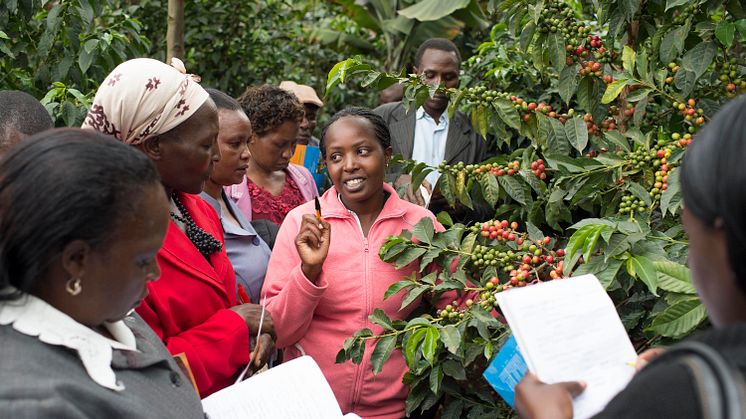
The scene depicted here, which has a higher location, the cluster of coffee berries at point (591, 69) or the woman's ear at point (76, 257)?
the woman's ear at point (76, 257)

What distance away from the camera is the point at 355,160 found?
3375 millimetres

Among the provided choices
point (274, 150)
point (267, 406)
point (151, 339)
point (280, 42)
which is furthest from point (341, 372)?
point (280, 42)

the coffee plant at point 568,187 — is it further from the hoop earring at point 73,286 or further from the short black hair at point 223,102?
the hoop earring at point 73,286

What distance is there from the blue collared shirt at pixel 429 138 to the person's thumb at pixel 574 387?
141 inches

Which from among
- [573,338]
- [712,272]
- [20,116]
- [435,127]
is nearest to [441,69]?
[435,127]

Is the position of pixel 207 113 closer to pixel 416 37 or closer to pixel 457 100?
pixel 457 100

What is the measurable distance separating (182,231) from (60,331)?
1.08m

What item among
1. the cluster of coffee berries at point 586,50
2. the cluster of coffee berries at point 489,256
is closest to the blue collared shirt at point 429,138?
the cluster of coffee berries at point 586,50

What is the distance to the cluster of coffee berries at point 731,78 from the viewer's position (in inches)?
123

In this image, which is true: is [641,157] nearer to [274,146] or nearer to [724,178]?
[724,178]

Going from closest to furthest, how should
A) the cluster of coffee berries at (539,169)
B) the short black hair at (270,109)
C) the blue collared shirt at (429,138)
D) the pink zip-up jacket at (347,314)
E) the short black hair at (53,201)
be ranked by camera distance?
the short black hair at (53,201) → the pink zip-up jacket at (347,314) → the cluster of coffee berries at (539,169) → the short black hair at (270,109) → the blue collared shirt at (429,138)

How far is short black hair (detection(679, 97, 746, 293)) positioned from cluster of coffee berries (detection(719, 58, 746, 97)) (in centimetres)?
189

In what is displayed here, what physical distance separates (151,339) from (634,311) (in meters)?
1.70

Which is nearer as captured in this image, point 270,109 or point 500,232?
point 500,232
